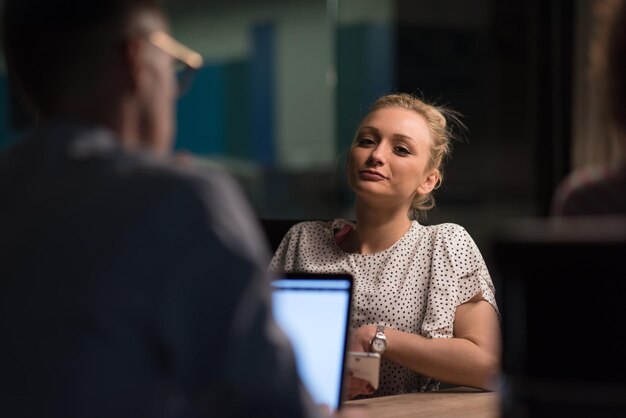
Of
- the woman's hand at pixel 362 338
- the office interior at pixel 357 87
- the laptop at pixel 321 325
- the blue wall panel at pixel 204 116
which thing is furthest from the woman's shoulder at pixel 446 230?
the blue wall panel at pixel 204 116

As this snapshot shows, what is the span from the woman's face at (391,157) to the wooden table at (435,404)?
483 mm

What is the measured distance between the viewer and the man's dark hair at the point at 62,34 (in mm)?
1139

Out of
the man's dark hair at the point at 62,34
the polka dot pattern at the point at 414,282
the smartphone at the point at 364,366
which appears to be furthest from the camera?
the polka dot pattern at the point at 414,282

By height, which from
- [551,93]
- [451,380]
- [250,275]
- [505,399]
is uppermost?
[551,93]

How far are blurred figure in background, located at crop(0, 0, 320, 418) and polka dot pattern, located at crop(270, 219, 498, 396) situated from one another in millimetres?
1390

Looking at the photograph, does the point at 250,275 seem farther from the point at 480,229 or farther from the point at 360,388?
the point at 480,229

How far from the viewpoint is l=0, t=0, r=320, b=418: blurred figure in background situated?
1039 millimetres

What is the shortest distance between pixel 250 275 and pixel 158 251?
0.09 meters

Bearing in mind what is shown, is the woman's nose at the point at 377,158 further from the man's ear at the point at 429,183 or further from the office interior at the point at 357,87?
the office interior at the point at 357,87

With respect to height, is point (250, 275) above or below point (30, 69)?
below

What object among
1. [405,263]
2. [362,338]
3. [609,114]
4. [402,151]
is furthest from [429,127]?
[609,114]

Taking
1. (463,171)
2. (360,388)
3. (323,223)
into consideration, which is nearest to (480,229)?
(463,171)

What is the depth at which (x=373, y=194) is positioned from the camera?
2559 mm

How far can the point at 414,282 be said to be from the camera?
99.5 inches
